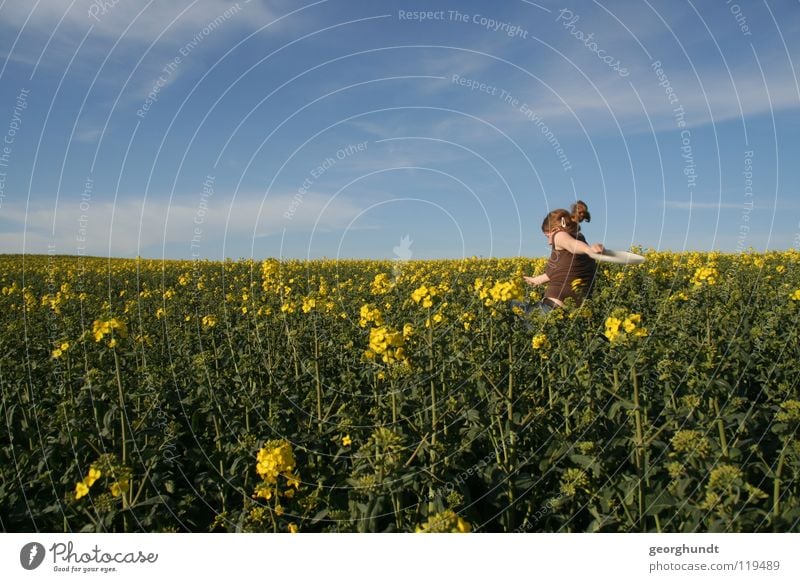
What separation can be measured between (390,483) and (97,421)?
10.3ft

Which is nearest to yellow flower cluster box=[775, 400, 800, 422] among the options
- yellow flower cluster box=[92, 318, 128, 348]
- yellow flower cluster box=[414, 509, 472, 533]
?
yellow flower cluster box=[414, 509, 472, 533]

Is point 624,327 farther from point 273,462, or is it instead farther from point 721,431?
point 273,462

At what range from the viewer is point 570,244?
936 centimetres

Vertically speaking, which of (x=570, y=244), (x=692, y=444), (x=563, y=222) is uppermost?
(x=563, y=222)

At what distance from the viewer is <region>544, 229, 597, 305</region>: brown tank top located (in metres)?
9.16

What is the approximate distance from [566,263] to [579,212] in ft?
3.48

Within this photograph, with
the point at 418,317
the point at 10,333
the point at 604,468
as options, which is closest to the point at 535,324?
the point at 418,317

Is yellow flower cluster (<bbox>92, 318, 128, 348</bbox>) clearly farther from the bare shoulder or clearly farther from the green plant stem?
the bare shoulder

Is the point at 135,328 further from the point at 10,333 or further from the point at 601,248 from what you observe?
the point at 601,248

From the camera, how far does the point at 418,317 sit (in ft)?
27.7

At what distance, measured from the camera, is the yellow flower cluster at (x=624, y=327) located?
4223mm

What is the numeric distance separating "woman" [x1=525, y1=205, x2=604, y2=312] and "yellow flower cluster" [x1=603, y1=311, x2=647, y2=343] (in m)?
4.16

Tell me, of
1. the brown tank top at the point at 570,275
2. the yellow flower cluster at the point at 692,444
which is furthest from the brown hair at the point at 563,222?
the yellow flower cluster at the point at 692,444

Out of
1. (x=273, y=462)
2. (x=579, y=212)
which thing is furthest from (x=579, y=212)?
(x=273, y=462)
